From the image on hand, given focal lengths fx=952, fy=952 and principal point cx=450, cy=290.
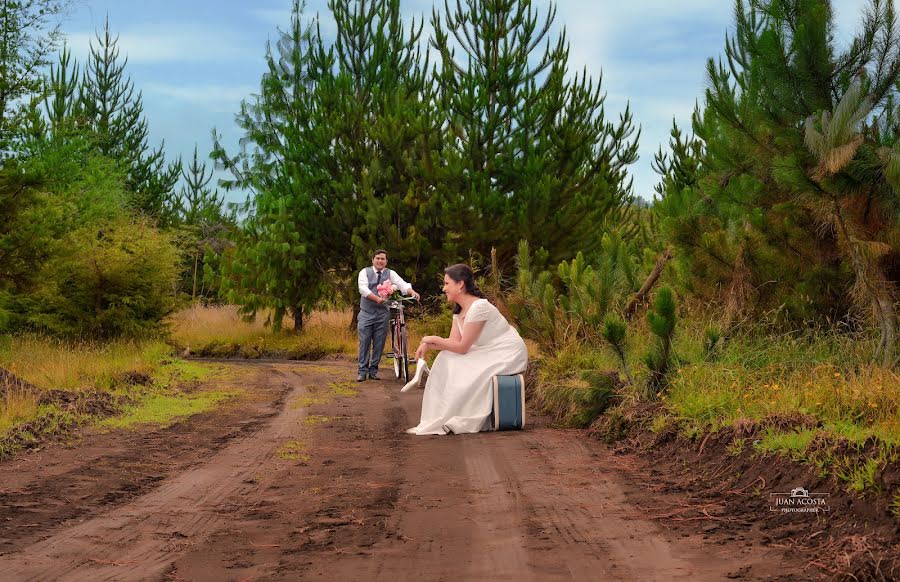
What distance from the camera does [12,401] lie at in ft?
33.4

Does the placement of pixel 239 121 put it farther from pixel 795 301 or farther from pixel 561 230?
pixel 795 301

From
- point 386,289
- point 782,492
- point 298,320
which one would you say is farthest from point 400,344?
point 298,320

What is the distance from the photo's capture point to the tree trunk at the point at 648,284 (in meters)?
12.6

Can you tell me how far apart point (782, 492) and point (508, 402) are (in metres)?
3.82

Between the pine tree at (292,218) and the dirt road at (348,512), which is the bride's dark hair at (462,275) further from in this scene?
the pine tree at (292,218)

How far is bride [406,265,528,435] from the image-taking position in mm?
9398

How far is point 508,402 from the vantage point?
945cm

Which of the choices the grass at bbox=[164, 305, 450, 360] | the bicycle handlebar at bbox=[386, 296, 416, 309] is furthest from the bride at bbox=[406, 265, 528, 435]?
the grass at bbox=[164, 305, 450, 360]

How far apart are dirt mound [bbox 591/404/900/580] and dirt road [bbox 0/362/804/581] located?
0.19 m

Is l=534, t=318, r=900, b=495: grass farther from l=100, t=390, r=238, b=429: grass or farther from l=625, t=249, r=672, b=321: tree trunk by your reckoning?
l=100, t=390, r=238, b=429: grass

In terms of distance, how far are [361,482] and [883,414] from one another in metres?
3.80

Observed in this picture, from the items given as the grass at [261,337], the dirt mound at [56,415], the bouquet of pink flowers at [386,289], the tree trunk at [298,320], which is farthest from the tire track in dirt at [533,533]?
the tree trunk at [298,320]

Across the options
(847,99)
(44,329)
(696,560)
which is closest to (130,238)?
(44,329)

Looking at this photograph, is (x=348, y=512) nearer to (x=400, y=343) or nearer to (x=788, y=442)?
(x=788, y=442)
